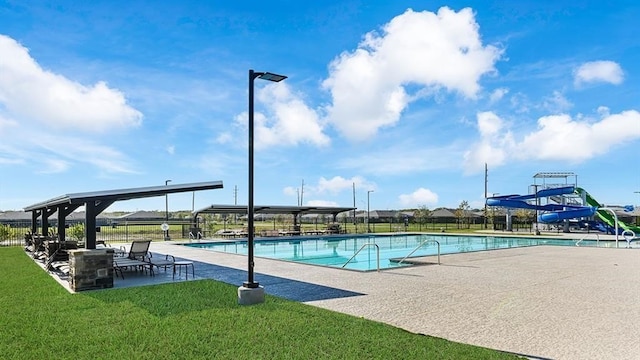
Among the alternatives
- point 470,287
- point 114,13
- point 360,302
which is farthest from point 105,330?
point 114,13

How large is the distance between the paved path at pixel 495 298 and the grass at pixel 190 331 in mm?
699

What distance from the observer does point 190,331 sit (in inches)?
223

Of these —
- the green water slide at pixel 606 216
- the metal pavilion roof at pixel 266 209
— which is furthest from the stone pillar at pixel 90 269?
the green water slide at pixel 606 216

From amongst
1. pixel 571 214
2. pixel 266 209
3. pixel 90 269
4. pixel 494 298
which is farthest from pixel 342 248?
pixel 571 214

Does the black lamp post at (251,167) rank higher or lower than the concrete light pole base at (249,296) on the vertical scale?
higher

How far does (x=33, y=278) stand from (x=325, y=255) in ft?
40.7

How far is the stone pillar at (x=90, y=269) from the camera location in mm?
8703

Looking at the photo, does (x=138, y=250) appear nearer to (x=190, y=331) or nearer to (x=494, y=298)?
(x=190, y=331)

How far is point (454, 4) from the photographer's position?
1216 cm

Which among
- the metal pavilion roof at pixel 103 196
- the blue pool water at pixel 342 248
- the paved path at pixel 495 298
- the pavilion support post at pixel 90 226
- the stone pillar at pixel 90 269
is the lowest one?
the blue pool water at pixel 342 248

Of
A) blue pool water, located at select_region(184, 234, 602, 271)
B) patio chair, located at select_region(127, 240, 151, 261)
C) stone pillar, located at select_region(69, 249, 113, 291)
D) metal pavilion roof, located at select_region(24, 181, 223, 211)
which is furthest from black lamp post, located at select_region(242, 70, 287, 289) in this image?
blue pool water, located at select_region(184, 234, 602, 271)

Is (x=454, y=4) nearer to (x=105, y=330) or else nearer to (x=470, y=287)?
(x=470, y=287)

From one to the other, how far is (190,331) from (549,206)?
40201mm

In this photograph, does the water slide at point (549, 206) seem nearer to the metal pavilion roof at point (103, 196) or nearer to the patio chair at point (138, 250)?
the metal pavilion roof at point (103, 196)
